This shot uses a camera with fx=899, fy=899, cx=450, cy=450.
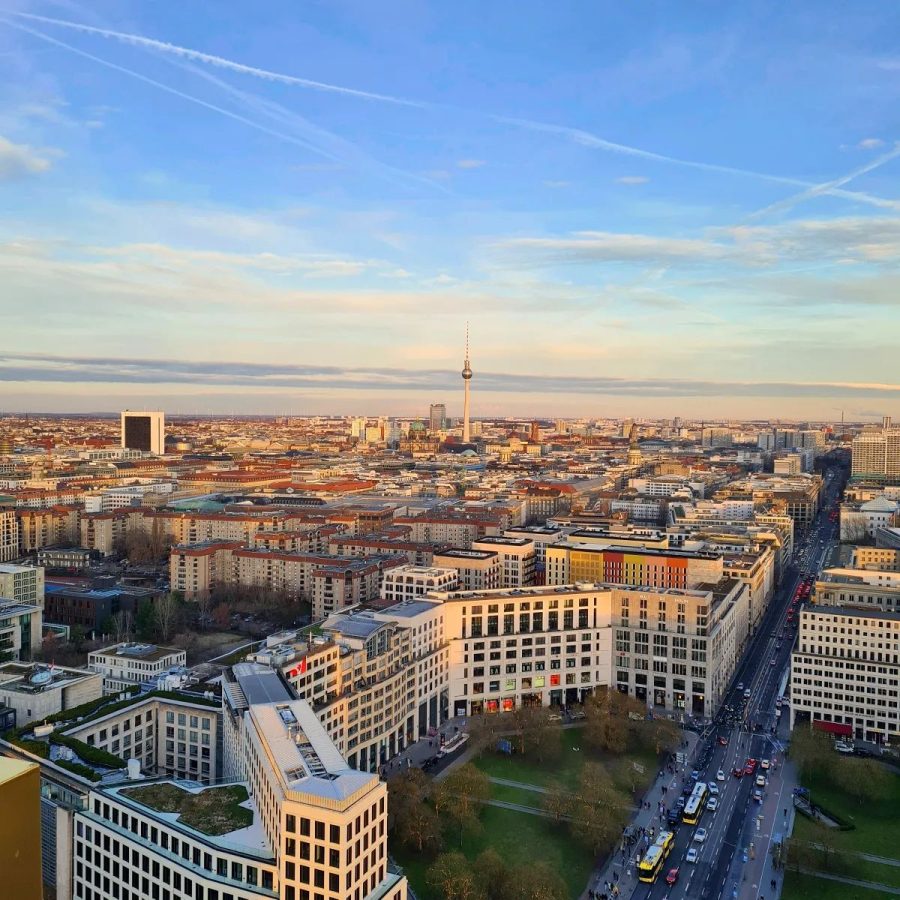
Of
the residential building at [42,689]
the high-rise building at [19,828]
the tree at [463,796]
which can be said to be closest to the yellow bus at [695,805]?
the tree at [463,796]

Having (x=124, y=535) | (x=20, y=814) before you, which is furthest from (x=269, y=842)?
(x=124, y=535)

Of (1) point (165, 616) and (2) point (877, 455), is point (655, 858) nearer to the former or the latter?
(1) point (165, 616)

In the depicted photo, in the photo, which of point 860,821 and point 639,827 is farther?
point 860,821

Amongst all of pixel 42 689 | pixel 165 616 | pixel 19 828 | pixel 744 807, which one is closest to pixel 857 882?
pixel 744 807

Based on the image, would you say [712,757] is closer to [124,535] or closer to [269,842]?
[269,842]

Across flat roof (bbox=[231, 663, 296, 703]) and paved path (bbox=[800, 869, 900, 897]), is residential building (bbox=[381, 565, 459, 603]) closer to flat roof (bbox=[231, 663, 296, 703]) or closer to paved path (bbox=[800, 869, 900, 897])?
flat roof (bbox=[231, 663, 296, 703])

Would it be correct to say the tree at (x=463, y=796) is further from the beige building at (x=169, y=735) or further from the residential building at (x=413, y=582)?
the residential building at (x=413, y=582)
